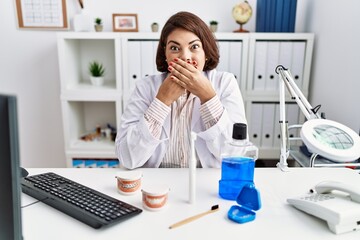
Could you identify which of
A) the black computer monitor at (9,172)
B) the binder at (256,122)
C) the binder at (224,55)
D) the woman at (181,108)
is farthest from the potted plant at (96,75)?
the black computer monitor at (9,172)

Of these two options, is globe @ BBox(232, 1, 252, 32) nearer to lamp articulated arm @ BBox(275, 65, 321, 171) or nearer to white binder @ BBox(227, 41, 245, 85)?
white binder @ BBox(227, 41, 245, 85)

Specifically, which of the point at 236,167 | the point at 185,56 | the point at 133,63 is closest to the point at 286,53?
the point at 133,63

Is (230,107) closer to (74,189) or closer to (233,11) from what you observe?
(74,189)

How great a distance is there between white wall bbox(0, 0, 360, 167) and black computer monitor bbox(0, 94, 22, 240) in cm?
155

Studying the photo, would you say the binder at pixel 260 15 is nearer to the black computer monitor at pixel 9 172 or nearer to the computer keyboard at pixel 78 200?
the computer keyboard at pixel 78 200

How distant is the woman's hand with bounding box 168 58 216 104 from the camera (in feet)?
3.65

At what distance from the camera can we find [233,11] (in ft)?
6.84

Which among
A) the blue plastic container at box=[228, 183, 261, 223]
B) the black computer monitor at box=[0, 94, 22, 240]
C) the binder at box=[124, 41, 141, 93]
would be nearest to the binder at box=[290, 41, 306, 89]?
the binder at box=[124, 41, 141, 93]

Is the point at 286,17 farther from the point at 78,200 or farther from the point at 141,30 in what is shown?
the point at 78,200

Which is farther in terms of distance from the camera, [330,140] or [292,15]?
[292,15]

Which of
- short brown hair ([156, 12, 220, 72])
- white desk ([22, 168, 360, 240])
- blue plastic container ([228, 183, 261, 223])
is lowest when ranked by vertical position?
white desk ([22, 168, 360, 240])

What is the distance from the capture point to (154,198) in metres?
0.83

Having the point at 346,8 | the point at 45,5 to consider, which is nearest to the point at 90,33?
the point at 45,5

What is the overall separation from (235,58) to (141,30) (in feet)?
2.22
